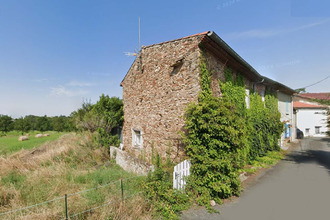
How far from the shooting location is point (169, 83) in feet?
22.9

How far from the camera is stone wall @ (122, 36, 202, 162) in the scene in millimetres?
6160

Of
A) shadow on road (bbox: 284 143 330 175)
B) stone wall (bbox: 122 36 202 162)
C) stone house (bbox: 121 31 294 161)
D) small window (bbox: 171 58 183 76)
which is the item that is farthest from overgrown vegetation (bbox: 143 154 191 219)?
shadow on road (bbox: 284 143 330 175)

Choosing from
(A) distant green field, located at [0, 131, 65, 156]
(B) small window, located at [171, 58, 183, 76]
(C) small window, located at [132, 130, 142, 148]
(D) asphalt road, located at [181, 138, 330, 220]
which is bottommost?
(A) distant green field, located at [0, 131, 65, 156]

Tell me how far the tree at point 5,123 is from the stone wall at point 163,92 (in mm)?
45313

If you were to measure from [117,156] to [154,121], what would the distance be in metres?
3.69

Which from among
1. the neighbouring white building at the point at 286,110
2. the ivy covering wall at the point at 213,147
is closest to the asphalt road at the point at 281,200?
the ivy covering wall at the point at 213,147

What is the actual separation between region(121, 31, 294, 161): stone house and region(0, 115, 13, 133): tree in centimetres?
4531

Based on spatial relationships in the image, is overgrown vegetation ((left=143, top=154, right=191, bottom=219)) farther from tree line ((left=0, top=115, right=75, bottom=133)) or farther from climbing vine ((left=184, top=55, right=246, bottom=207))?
tree line ((left=0, top=115, right=75, bottom=133))

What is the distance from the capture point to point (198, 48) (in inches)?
229

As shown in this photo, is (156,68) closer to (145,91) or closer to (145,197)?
(145,91)

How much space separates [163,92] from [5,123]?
164ft

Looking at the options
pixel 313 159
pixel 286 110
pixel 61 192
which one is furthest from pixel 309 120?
pixel 61 192

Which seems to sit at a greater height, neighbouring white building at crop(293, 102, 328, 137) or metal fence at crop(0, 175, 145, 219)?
neighbouring white building at crop(293, 102, 328, 137)

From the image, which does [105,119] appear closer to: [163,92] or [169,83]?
[163,92]
